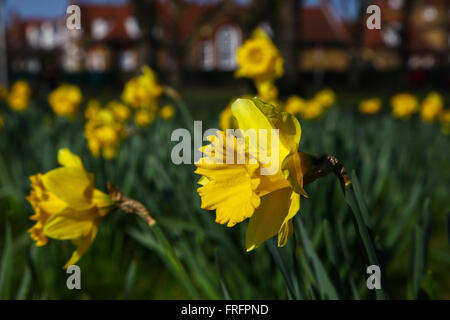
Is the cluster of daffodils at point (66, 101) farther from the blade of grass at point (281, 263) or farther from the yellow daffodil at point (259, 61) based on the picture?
the blade of grass at point (281, 263)

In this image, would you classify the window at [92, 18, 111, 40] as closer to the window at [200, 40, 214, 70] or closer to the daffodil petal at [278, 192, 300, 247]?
the window at [200, 40, 214, 70]

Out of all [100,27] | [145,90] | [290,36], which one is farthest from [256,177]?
[100,27]

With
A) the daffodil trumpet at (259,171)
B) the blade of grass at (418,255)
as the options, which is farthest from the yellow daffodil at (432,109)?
the daffodil trumpet at (259,171)

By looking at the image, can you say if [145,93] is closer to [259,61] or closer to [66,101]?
[259,61]

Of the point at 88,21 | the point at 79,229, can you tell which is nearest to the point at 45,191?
the point at 79,229

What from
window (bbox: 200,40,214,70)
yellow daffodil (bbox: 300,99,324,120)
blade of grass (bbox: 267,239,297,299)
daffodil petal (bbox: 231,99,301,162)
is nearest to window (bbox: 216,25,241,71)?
window (bbox: 200,40,214,70)
